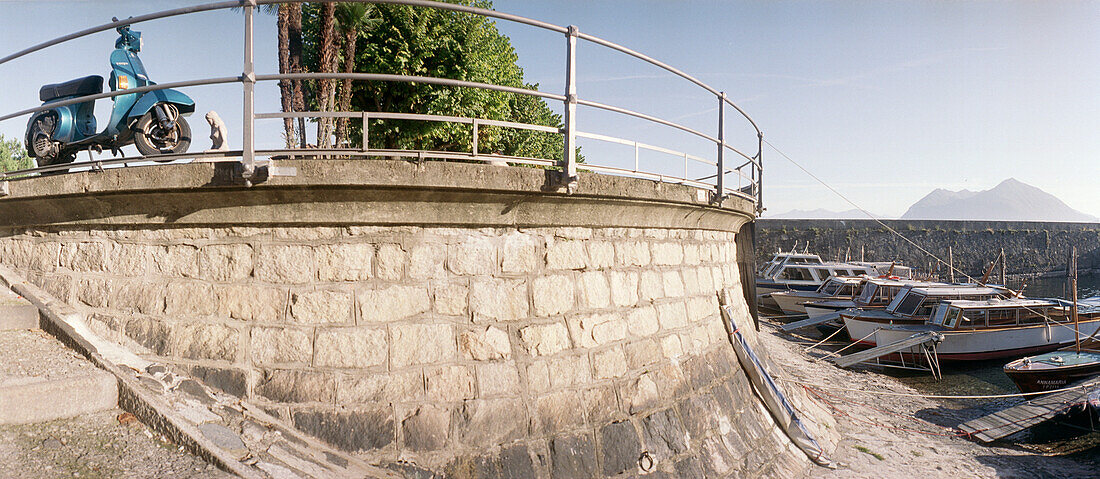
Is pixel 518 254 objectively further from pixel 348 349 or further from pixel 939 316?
pixel 939 316

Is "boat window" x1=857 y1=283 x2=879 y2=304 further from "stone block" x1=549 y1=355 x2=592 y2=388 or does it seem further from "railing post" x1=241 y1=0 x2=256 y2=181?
"railing post" x1=241 y1=0 x2=256 y2=181

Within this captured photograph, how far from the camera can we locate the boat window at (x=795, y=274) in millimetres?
26059

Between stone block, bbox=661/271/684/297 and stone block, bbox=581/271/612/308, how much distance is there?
2.67 ft

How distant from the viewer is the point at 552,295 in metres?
4.33

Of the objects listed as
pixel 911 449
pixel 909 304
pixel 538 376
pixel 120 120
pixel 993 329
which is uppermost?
pixel 120 120

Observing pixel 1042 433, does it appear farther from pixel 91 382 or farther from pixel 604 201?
pixel 91 382

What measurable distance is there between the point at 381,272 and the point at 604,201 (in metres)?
1.77

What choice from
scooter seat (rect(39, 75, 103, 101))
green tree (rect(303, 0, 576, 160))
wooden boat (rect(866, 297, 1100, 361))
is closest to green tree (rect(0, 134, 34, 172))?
green tree (rect(303, 0, 576, 160))

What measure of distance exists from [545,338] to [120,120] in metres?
4.43

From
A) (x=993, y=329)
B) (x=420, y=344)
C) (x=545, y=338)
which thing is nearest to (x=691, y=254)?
(x=545, y=338)

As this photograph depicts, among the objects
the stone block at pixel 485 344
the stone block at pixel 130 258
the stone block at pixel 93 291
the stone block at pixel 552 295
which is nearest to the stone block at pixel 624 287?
the stone block at pixel 552 295

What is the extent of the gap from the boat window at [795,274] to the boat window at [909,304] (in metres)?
6.70

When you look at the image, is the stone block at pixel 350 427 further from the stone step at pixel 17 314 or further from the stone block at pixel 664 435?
the stone step at pixel 17 314

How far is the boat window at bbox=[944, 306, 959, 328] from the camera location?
54.4ft
